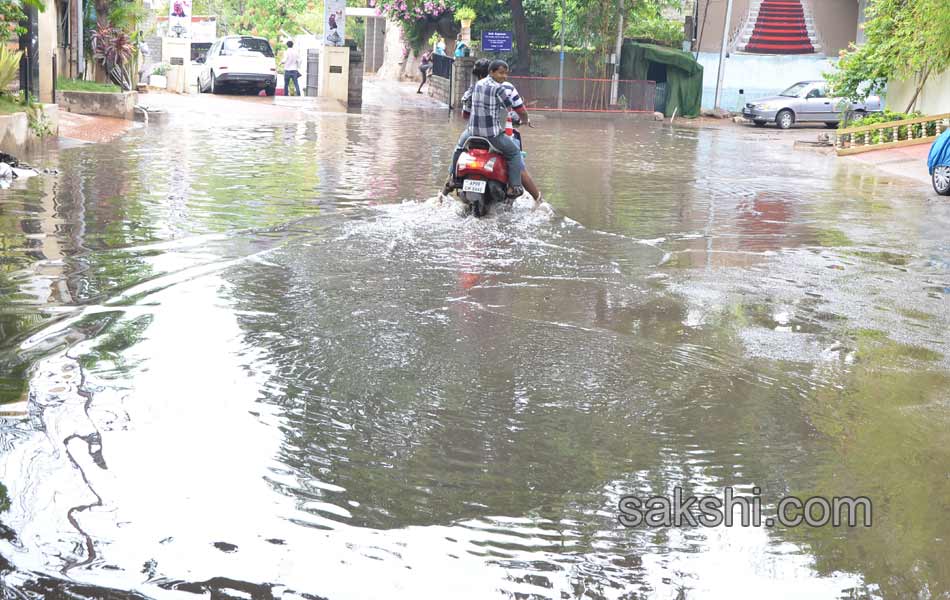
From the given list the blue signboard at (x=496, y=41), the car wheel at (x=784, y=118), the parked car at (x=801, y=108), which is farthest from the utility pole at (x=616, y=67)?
the car wheel at (x=784, y=118)

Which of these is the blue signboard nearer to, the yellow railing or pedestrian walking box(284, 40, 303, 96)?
pedestrian walking box(284, 40, 303, 96)

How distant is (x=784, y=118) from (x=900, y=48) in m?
9.85

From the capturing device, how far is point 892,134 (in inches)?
930

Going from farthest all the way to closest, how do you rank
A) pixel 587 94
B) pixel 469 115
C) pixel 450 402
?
pixel 587 94 < pixel 469 115 < pixel 450 402

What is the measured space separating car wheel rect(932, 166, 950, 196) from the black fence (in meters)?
23.8

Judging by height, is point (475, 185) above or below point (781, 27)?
below

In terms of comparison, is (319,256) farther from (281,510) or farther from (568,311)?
(281,510)

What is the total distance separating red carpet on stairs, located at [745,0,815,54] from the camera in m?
38.5

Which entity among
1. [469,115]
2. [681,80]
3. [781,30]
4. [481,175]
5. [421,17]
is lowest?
[481,175]

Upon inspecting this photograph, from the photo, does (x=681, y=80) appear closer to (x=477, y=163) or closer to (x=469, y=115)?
(x=469, y=115)

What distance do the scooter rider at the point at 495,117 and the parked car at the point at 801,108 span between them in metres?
24.3

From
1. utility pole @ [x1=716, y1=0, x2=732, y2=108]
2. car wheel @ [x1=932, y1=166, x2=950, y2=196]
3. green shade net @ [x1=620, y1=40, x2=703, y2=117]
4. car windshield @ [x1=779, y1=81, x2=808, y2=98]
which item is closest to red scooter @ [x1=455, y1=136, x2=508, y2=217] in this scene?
car wheel @ [x1=932, y1=166, x2=950, y2=196]

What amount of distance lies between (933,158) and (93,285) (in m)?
13.1

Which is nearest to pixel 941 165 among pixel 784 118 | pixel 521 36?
pixel 784 118
